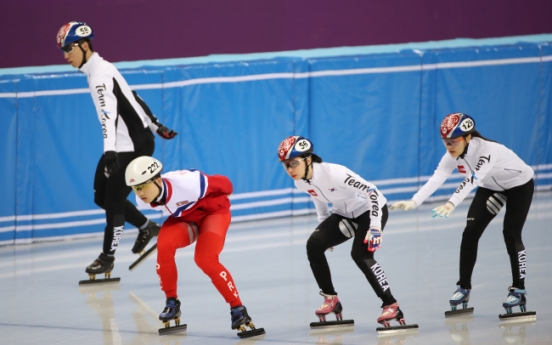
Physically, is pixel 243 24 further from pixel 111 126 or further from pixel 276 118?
pixel 111 126

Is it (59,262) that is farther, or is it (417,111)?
(417,111)

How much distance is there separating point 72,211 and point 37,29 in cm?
239

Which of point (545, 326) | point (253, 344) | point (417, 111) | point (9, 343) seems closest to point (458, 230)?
point (417, 111)

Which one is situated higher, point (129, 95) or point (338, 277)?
point (129, 95)

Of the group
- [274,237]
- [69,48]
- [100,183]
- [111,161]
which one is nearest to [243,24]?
[274,237]

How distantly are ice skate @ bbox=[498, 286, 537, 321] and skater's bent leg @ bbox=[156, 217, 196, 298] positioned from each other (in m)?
2.20

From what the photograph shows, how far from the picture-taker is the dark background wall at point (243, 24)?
1162cm

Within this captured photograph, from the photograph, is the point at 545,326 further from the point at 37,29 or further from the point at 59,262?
the point at 37,29

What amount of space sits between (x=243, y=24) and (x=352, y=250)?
682cm

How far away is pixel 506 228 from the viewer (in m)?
7.23

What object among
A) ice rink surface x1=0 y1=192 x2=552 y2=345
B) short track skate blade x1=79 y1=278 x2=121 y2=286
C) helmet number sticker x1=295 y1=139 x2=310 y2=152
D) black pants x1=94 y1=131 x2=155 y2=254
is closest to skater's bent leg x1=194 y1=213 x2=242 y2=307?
ice rink surface x1=0 y1=192 x2=552 y2=345

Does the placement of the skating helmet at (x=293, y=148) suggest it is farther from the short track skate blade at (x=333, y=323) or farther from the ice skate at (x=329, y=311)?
the short track skate blade at (x=333, y=323)

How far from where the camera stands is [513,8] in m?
15.5

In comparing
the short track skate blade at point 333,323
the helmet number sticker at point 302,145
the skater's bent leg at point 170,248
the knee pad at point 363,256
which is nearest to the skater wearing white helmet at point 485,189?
the knee pad at point 363,256
